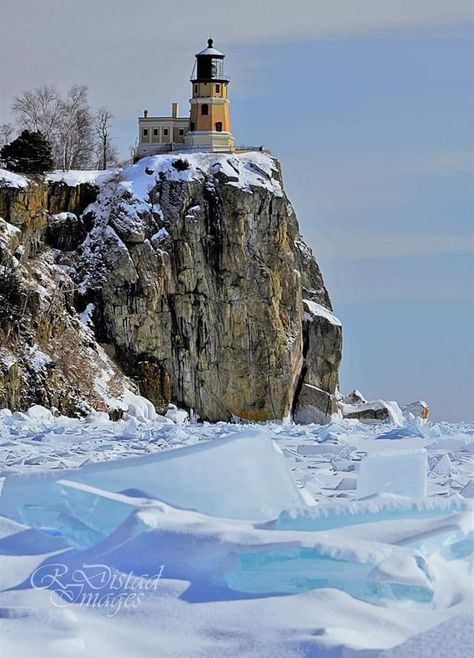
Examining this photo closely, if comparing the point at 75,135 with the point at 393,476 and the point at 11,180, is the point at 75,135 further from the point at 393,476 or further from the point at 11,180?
the point at 393,476

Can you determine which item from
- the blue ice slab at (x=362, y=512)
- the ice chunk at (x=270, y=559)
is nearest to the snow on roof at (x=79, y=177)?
the blue ice slab at (x=362, y=512)

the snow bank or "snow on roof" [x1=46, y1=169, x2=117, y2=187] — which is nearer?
"snow on roof" [x1=46, y1=169, x2=117, y2=187]

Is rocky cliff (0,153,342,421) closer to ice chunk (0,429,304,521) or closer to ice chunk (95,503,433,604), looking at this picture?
ice chunk (0,429,304,521)

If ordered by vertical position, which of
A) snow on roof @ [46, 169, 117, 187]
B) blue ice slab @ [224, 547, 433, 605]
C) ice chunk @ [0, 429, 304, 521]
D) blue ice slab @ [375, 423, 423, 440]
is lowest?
blue ice slab @ [375, 423, 423, 440]

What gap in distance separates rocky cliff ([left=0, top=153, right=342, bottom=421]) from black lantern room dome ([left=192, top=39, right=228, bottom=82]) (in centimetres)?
695

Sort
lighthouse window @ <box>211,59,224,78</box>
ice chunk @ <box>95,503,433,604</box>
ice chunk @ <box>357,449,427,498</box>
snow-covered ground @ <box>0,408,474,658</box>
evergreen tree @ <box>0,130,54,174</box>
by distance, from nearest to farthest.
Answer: snow-covered ground @ <box>0,408,474,658</box>
ice chunk @ <box>95,503,433,604</box>
ice chunk @ <box>357,449,427,498</box>
evergreen tree @ <box>0,130,54,174</box>
lighthouse window @ <box>211,59,224,78</box>

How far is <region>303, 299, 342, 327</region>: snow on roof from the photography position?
175 feet

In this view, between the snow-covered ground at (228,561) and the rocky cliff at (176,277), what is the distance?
38.2 metres

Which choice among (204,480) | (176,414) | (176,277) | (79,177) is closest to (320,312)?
(176,277)

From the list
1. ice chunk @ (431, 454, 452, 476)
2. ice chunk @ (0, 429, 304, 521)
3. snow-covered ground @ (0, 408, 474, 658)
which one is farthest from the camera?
ice chunk @ (431, 454, 452, 476)

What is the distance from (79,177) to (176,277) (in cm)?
594

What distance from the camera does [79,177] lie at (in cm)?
4816

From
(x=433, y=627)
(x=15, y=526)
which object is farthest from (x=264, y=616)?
(x=15, y=526)

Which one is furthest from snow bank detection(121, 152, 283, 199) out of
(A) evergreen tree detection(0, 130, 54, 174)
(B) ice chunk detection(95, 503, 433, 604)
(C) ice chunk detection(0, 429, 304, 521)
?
(B) ice chunk detection(95, 503, 433, 604)
